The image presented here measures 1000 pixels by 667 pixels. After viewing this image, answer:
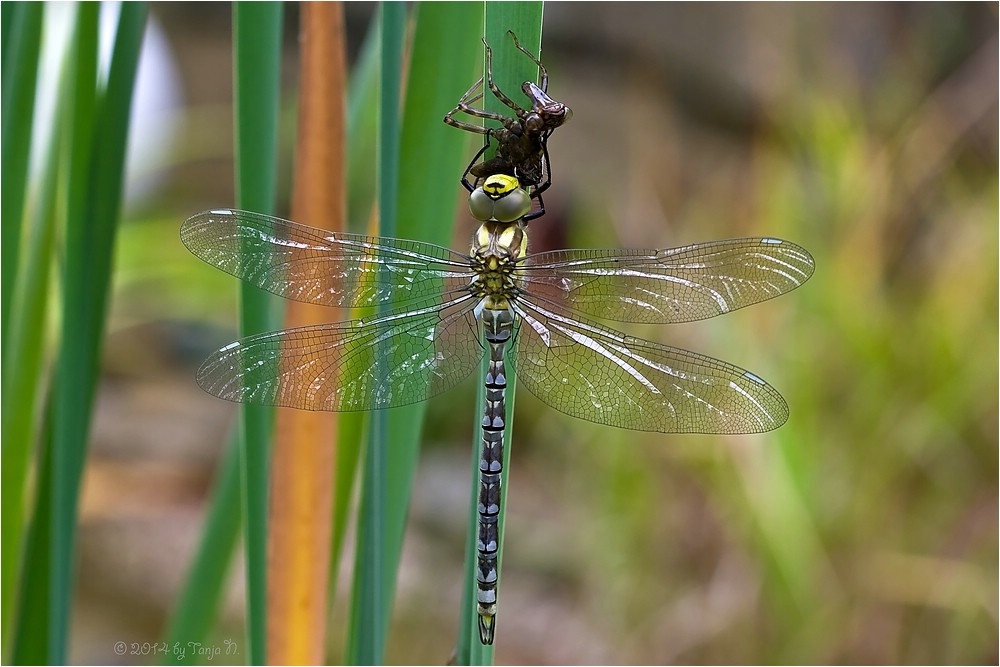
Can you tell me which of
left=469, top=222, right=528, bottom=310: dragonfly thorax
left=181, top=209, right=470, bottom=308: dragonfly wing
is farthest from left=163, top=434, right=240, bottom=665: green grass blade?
left=469, top=222, right=528, bottom=310: dragonfly thorax

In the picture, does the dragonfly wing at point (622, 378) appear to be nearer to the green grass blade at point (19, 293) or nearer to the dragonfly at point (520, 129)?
the dragonfly at point (520, 129)

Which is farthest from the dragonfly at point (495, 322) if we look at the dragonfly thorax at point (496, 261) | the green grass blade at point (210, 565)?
the green grass blade at point (210, 565)

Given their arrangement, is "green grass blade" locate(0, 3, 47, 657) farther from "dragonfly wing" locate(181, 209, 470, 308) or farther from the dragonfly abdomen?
the dragonfly abdomen

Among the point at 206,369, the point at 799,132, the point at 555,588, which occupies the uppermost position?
the point at 799,132

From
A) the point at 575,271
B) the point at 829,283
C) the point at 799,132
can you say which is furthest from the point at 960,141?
the point at 575,271

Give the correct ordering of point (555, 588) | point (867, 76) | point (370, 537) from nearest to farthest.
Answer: point (370, 537), point (555, 588), point (867, 76)

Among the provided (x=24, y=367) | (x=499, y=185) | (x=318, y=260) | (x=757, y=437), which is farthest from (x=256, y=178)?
(x=757, y=437)

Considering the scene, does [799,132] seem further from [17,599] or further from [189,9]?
[189,9]
